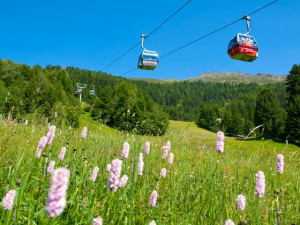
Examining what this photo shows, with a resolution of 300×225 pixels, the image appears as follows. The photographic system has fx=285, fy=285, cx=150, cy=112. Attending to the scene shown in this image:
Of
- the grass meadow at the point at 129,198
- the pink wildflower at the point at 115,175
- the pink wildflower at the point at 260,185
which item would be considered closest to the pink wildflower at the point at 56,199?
the grass meadow at the point at 129,198

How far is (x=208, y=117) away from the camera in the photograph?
126938 mm

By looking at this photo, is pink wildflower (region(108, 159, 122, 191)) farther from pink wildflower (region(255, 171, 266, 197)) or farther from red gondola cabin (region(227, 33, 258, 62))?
red gondola cabin (region(227, 33, 258, 62))

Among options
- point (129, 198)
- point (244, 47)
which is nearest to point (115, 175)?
point (129, 198)

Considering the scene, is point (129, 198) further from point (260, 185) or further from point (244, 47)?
point (244, 47)

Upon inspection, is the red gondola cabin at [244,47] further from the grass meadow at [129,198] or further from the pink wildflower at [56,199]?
the pink wildflower at [56,199]

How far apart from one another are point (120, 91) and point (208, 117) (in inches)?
2155

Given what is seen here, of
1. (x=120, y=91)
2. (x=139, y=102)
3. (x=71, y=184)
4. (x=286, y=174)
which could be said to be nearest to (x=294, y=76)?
(x=139, y=102)

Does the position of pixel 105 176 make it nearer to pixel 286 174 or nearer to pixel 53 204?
pixel 53 204

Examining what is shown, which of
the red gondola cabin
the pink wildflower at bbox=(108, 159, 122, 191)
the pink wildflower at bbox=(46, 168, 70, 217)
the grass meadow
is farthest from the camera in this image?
the red gondola cabin

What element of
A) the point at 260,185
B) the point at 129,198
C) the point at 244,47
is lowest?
the point at 129,198

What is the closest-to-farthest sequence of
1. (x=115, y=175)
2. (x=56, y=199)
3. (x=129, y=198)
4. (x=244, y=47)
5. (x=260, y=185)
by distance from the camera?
1. (x=56, y=199)
2. (x=115, y=175)
3. (x=260, y=185)
4. (x=129, y=198)
5. (x=244, y=47)

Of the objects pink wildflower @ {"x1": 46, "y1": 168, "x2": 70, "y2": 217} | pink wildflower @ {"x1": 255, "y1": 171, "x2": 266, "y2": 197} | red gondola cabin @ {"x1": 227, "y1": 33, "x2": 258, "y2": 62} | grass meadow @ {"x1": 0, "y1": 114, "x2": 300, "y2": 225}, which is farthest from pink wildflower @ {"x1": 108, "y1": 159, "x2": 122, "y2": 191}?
red gondola cabin @ {"x1": 227, "y1": 33, "x2": 258, "y2": 62}

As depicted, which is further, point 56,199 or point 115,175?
point 115,175

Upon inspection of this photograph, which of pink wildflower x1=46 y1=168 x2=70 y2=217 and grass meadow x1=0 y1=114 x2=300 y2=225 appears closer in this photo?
pink wildflower x1=46 y1=168 x2=70 y2=217
